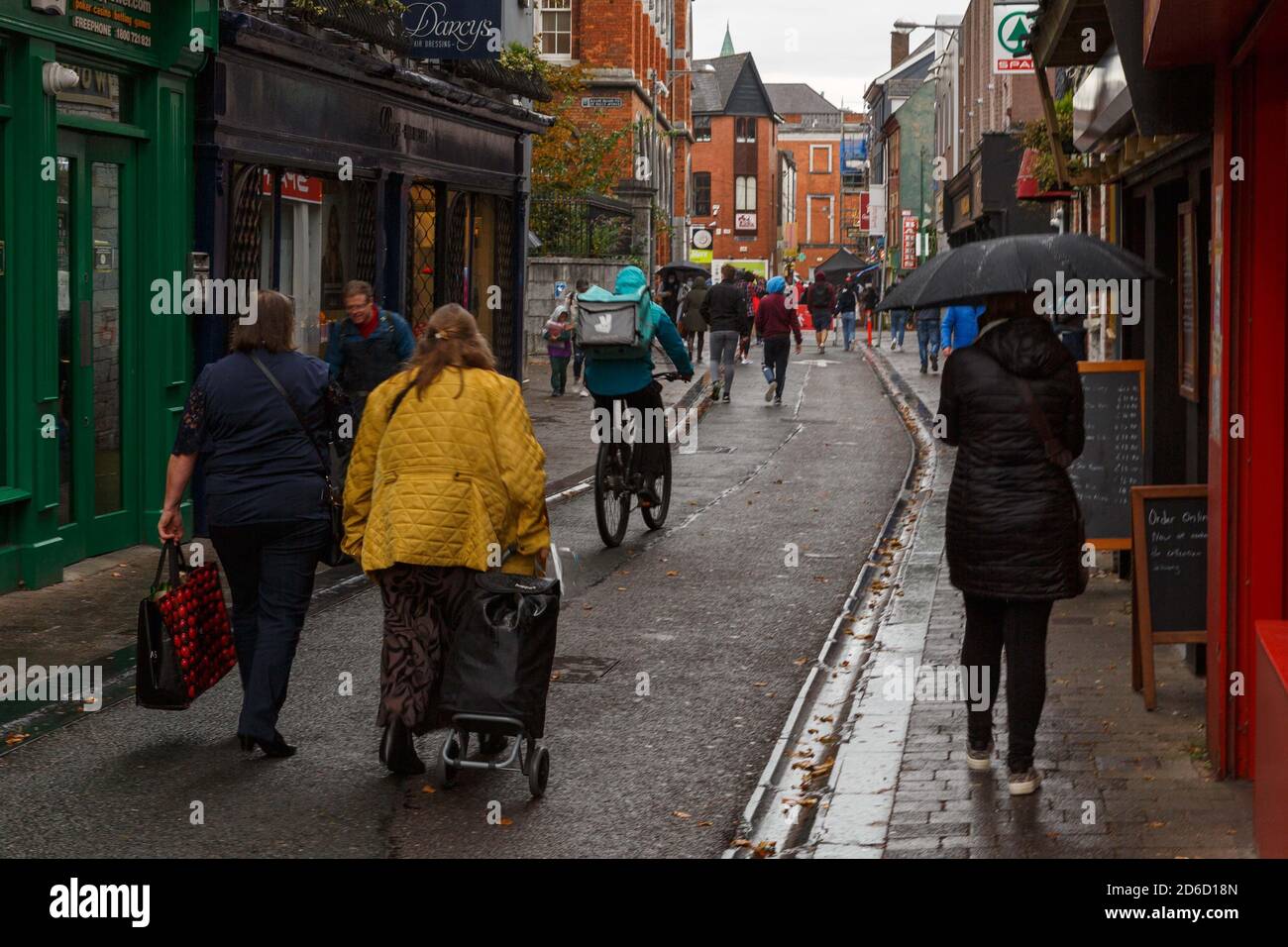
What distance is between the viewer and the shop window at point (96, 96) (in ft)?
38.0

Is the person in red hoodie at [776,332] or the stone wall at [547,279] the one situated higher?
the stone wall at [547,279]

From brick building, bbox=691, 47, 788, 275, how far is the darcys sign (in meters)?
86.2

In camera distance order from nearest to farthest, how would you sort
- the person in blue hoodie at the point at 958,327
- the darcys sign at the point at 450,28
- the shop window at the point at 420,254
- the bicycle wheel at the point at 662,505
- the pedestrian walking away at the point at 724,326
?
1. the bicycle wheel at the point at 662,505
2. the darcys sign at the point at 450,28
3. the shop window at the point at 420,254
4. the pedestrian walking away at the point at 724,326
5. the person in blue hoodie at the point at 958,327

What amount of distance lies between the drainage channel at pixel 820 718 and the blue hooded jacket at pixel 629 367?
1977mm

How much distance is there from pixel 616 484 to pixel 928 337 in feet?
63.1

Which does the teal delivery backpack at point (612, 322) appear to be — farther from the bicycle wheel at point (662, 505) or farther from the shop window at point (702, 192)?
the shop window at point (702, 192)

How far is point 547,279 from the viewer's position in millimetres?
33281

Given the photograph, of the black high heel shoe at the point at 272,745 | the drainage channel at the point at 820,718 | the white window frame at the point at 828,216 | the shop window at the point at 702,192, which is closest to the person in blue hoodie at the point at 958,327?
the drainage channel at the point at 820,718

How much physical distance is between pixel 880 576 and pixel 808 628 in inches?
73.5
